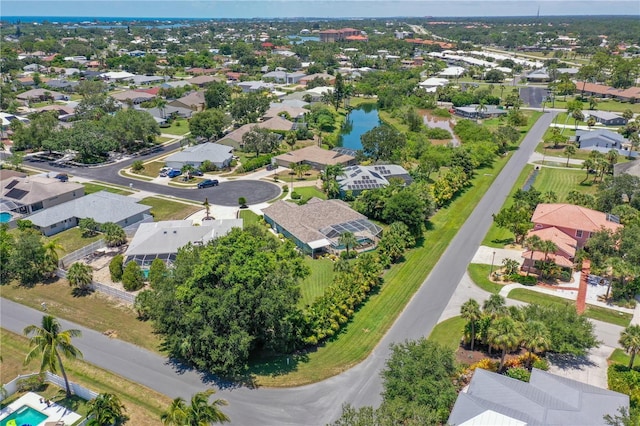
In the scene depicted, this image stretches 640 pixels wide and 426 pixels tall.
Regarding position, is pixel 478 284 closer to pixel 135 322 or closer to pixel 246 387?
pixel 246 387

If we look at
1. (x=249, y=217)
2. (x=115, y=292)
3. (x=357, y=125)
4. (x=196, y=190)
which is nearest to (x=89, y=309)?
(x=115, y=292)

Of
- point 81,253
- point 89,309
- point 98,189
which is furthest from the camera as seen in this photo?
point 98,189

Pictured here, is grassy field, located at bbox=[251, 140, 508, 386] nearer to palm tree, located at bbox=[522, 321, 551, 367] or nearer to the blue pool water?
palm tree, located at bbox=[522, 321, 551, 367]

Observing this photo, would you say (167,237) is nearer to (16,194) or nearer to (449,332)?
(16,194)

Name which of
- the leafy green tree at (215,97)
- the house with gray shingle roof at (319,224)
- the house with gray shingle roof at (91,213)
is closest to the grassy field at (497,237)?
the house with gray shingle roof at (319,224)

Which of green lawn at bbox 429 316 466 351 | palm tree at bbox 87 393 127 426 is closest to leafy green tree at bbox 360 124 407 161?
green lawn at bbox 429 316 466 351

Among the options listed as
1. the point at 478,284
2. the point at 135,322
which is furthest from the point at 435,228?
the point at 135,322
